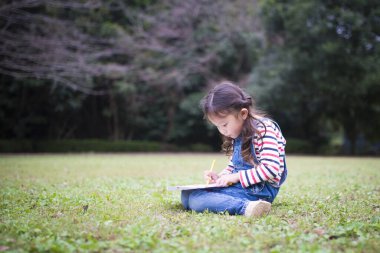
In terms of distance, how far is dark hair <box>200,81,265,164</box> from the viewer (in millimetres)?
3346

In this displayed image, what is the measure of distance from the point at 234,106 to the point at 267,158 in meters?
0.50

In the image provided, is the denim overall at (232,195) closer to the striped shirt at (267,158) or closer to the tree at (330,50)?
the striped shirt at (267,158)

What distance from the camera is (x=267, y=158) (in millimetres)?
3240

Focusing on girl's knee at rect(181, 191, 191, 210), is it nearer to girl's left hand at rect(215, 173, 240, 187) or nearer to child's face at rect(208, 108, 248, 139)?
girl's left hand at rect(215, 173, 240, 187)

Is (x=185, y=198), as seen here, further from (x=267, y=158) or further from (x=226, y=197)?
(x=267, y=158)

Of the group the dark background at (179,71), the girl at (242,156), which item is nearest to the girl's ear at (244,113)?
the girl at (242,156)

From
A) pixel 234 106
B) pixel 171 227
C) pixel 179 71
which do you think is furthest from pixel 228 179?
pixel 179 71

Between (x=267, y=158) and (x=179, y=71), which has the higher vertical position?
(x=179, y=71)

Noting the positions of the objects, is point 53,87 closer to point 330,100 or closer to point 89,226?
point 330,100

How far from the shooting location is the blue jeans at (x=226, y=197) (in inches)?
128

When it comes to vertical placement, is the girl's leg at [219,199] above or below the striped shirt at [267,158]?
below

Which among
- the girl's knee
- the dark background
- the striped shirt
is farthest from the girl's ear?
the dark background

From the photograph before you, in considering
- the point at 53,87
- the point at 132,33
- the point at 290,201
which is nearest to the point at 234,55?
the point at 132,33

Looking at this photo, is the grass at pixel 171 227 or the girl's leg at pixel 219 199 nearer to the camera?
the grass at pixel 171 227
